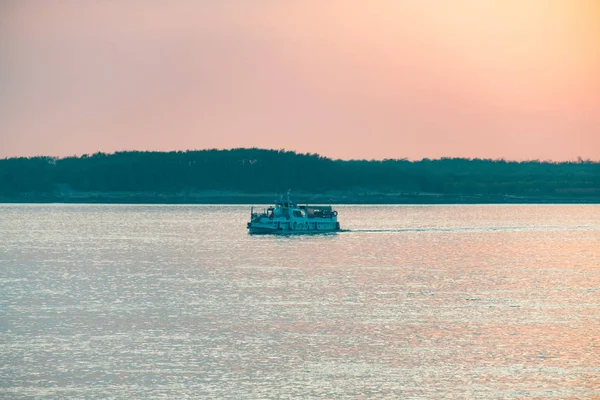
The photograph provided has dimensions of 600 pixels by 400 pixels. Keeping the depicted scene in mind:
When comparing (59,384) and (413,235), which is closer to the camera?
(59,384)

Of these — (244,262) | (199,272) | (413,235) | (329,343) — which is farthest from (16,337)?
(413,235)

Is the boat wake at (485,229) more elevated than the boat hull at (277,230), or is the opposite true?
the boat hull at (277,230)

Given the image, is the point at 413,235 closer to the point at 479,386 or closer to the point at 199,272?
the point at 199,272

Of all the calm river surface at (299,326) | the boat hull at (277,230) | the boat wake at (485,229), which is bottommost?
the calm river surface at (299,326)

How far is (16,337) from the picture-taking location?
45.3m

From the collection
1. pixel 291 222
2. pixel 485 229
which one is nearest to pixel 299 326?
pixel 291 222

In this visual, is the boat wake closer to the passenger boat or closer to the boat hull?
the boat hull

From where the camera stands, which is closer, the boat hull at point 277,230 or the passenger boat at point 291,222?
the boat hull at point 277,230

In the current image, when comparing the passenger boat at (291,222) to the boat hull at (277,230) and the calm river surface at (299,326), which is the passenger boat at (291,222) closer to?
the boat hull at (277,230)

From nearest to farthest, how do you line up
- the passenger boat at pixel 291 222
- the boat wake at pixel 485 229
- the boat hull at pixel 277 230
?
the boat hull at pixel 277 230 → the passenger boat at pixel 291 222 → the boat wake at pixel 485 229

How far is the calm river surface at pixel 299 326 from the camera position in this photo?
36500mm

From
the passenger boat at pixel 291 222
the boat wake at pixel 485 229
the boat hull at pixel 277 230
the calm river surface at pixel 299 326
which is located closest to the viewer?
the calm river surface at pixel 299 326

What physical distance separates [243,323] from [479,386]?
1662cm

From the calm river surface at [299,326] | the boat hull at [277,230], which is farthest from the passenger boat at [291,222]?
the calm river surface at [299,326]
